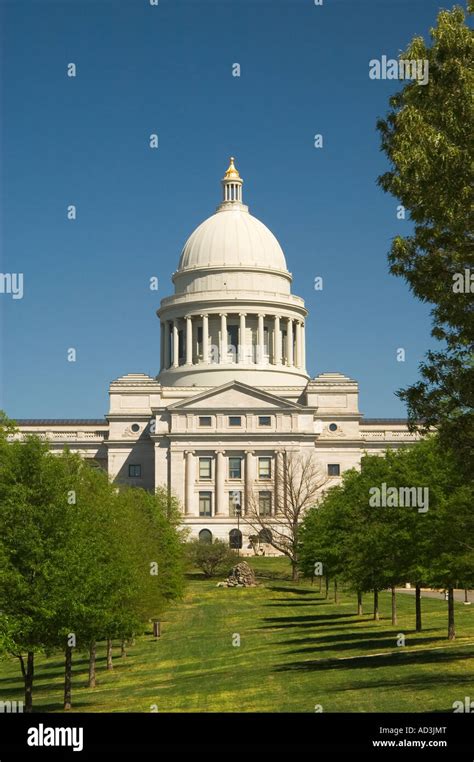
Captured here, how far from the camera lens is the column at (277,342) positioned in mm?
140000

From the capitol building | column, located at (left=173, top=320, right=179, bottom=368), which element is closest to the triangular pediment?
the capitol building

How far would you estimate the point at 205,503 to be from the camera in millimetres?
122875

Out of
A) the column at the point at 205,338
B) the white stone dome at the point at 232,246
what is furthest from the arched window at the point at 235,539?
the white stone dome at the point at 232,246

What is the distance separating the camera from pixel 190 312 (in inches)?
5541

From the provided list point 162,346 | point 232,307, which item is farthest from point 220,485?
point 162,346

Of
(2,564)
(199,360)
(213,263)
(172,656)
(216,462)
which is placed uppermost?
(213,263)

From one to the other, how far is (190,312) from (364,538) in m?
96.6

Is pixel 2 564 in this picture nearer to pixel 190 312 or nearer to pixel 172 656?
pixel 172 656

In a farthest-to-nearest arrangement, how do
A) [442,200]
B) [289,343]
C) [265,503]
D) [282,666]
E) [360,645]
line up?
1. [289,343]
2. [265,503]
3. [360,645]
4. [282,666]
5. [442,200]

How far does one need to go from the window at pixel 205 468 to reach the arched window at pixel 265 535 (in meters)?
15.2

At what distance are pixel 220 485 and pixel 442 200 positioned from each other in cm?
9950

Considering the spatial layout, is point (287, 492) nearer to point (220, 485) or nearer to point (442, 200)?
point (220, 485)
